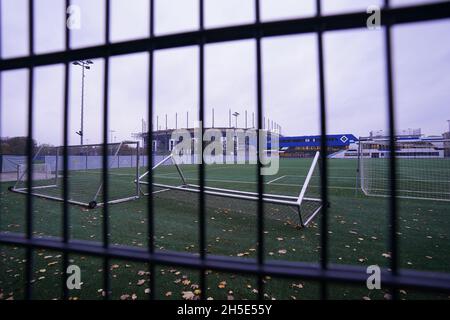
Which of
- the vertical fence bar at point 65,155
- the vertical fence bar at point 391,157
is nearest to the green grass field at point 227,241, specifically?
the vertical fence bar at point 391,157

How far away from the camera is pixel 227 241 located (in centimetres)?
450

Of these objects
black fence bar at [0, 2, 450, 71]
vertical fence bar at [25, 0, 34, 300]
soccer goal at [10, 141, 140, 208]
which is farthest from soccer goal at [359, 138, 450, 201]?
vertical fence bar at [25, 0, 34, 300]

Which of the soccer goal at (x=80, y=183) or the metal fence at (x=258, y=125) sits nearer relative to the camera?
the metal fence at (x=258, y=125)

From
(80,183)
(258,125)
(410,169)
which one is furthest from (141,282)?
(410,169)

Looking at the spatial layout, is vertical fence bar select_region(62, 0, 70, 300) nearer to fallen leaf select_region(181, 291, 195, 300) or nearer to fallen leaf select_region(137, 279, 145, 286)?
fallen leaf select_region(181, 291, 195, 300)

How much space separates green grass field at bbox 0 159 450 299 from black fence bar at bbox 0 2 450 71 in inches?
44.2

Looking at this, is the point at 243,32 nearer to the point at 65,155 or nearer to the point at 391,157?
the point at 391,157

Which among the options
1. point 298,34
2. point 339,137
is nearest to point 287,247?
point 298,34

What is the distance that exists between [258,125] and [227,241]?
11.7 feet

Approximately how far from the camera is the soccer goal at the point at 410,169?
10.4 metres

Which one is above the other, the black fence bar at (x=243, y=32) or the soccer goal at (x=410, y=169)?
the black fence bar at (x=243, y=32)

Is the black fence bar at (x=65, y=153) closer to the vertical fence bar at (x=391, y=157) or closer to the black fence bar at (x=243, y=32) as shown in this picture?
the black fence bar at (x=243, y=32)

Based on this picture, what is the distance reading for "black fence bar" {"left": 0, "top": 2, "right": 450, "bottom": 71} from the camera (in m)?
1.04

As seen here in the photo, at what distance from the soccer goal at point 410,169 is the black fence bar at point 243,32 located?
10184mm
